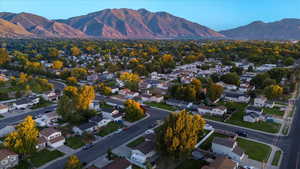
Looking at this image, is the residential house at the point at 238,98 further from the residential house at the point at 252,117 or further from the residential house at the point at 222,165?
the residential house at the point at 222,165

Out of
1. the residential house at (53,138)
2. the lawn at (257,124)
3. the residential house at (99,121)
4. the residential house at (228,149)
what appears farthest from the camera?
the lawn at (257,124)

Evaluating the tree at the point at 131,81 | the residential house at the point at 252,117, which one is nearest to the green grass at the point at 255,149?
the residential house at the point at 252,117

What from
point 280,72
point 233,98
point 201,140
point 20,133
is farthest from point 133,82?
point 280,72

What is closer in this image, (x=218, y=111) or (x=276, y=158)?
(x=276, y=158)

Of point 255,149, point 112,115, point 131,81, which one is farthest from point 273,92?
point 112,115

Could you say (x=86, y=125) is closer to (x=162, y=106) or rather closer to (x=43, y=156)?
(x=43, y=156)

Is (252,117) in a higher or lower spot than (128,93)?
lower

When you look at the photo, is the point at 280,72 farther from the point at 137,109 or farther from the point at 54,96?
the point at 54,96
